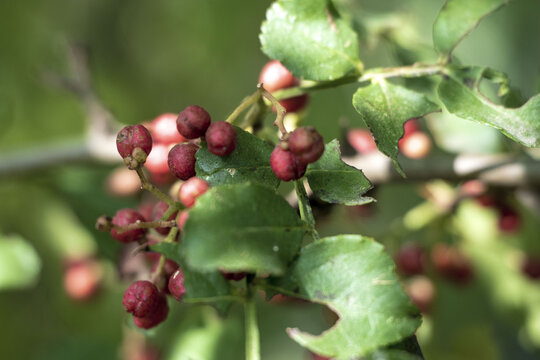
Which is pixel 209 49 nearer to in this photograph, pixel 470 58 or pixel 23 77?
pixel 23 77

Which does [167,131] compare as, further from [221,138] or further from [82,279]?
[82,279]

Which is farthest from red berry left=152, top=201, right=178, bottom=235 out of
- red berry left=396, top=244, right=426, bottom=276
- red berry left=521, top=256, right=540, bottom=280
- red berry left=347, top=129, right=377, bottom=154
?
red berry left=521, top=256, right=540, bottom=280

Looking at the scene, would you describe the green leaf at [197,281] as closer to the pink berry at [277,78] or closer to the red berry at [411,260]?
the pink berry at [277,78]

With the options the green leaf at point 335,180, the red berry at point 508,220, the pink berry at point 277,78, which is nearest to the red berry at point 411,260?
the red berry at point 508,220

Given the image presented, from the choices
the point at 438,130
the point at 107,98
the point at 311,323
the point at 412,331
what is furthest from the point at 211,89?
the point at 412,331

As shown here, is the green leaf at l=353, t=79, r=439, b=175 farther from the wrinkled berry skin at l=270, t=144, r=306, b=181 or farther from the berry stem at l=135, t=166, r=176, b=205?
the berry stem at l=135, t=166, r=176, b=205

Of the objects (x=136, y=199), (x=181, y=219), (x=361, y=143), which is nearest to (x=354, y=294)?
(x=181, y=219)
